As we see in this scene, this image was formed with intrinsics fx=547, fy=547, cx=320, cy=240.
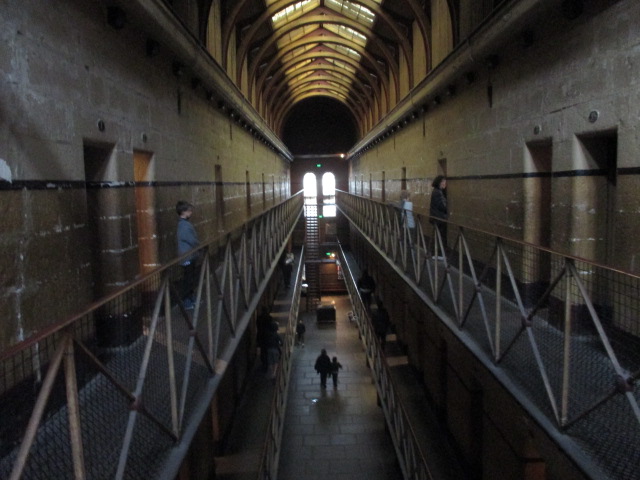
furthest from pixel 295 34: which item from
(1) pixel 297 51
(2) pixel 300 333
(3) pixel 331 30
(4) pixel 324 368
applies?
(4) pixel 324 368

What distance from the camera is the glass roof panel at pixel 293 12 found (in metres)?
12.6

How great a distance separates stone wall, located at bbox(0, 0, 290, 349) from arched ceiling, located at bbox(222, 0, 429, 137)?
4.51m

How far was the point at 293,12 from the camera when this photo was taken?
12984 millimetres

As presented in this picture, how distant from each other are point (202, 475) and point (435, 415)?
310 cm

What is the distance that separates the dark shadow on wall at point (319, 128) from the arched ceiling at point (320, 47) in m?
3.88

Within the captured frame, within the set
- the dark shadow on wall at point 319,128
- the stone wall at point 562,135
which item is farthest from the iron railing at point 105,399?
the dark shadow on wall at point 319,128

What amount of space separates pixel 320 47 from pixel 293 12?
421 centimetres

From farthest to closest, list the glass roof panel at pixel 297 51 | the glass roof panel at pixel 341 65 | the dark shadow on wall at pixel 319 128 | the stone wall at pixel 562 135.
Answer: the dark shadow on wall at pixel 319 128 → the glass roof panel at pixel 341 65 → the glass roof panel at pixel 297 51 → the stone wall at pixel 562 135

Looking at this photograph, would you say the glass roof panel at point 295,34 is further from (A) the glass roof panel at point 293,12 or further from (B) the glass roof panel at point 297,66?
(B) the glass roof panel at point 297,66

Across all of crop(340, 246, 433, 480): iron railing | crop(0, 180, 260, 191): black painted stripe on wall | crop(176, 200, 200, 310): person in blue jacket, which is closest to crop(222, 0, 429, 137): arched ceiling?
crop(176, 200, 200, 310): person in blue jacket

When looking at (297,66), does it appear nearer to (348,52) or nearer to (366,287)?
(348,52)

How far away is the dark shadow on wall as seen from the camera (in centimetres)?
2584

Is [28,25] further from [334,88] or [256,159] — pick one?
[334,88]

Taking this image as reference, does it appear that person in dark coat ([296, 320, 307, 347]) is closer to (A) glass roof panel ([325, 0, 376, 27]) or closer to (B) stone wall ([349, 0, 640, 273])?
(B) stone wall ([349, 0, 640, 273])
